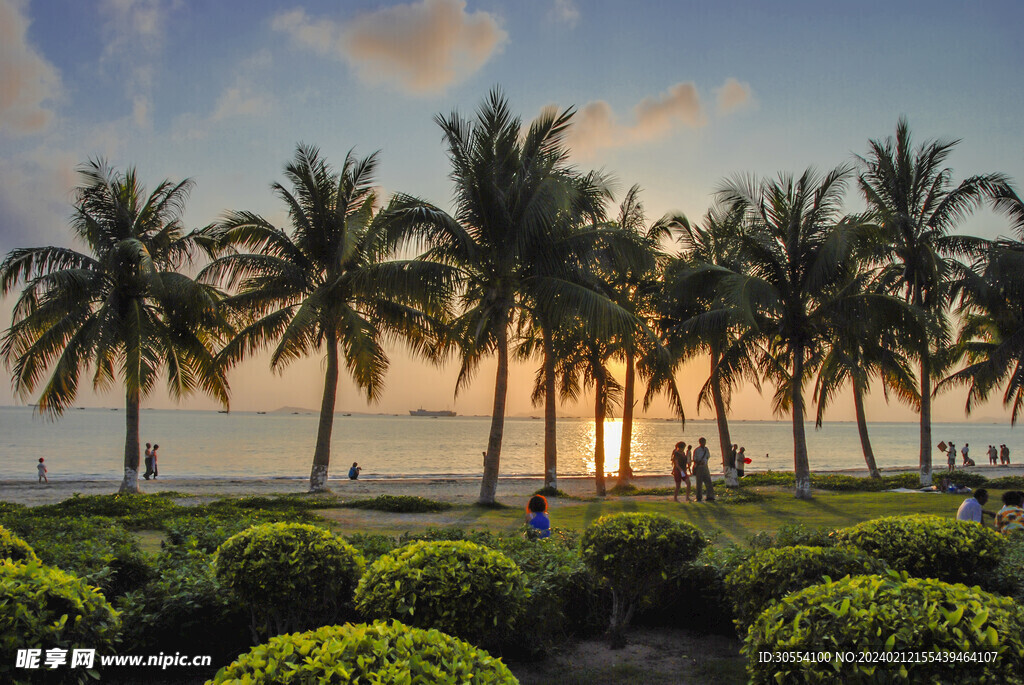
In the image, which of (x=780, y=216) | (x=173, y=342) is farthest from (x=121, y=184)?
(x=780, y=216)

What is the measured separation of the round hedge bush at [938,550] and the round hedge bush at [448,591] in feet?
13.0

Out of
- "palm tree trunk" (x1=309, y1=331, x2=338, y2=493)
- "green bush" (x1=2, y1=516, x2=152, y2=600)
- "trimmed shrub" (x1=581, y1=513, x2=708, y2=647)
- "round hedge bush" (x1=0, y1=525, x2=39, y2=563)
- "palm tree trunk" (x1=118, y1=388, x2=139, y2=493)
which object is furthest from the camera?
"palm tree trunk" (x1=309, y1=331, x2=338, y2=493)

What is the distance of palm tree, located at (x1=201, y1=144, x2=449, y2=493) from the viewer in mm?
21734

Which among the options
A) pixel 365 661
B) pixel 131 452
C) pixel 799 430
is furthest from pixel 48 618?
pixel 799 430

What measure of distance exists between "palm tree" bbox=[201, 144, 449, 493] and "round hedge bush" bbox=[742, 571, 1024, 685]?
60.9 feet

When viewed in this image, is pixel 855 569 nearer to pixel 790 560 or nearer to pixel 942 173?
pixel 790 560

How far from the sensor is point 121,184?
2105cm

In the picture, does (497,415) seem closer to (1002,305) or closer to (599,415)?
(599,415)

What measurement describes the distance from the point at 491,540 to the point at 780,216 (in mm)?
17298

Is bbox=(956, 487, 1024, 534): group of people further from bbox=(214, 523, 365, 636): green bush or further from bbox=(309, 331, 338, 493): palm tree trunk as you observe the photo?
bbox=(309, 331, 338, 493): palm tree trunk

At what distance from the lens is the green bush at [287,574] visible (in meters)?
5.66

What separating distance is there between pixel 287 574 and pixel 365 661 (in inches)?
125

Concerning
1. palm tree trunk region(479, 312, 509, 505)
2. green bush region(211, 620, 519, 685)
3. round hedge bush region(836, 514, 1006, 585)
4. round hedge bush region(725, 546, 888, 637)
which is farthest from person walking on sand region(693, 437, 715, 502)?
green bush region(211, 620, 519, 685)

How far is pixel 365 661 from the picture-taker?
279 cm
